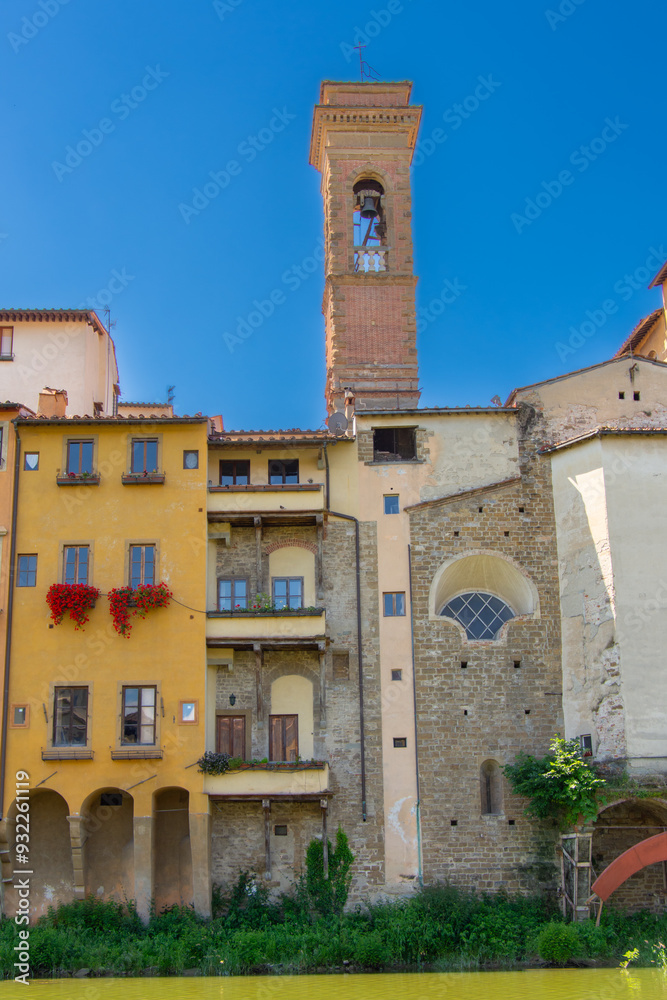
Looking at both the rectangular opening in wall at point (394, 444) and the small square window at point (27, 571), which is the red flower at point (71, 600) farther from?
the rectangular opening in wall at point (394, 444)

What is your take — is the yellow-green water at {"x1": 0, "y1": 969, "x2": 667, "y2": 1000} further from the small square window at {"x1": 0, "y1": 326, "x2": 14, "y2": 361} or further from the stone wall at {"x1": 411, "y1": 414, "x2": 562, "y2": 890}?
the small square window at {"x1": 0, "y1": 326, "x2": 14, "y2": 361}

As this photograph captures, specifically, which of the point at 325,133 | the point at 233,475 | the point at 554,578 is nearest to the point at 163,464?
the point at 233,475

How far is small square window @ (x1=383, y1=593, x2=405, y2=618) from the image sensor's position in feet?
115

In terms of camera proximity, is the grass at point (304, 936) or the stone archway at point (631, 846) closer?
the grass at point (304, 936)

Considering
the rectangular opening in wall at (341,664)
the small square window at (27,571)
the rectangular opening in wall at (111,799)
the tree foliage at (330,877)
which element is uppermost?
the small square window at (27,571)

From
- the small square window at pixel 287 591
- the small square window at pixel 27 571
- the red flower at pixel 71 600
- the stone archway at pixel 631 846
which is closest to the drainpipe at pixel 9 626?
the small square window at pixel 27 571

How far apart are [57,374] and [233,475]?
7.97m

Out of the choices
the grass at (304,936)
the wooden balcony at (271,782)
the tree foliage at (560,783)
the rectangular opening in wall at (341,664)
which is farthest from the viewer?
the rectangular opening in wall at (341,664)

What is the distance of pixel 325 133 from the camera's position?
155 ft

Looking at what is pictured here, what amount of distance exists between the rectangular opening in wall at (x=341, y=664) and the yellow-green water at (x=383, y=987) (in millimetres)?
8446

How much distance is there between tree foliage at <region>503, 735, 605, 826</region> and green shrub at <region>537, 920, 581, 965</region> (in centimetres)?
300

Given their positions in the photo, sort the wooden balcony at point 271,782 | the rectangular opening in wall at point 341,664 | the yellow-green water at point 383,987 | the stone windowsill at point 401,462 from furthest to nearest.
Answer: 1. the stone windowsill at point 401,462
2. the rectangular opening in wall at point 341,664
3. the wooden balcony at point 271,782
4. the yellow-green water at point 383,987

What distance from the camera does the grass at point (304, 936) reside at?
29.5 m

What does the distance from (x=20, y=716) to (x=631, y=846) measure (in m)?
17.1
